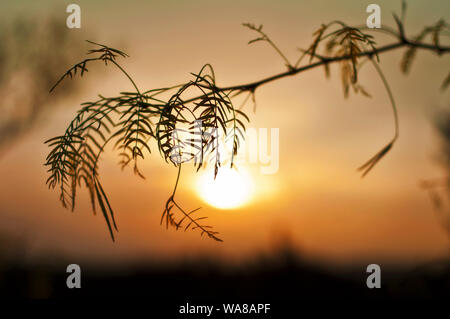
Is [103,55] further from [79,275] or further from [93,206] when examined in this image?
[79,275]

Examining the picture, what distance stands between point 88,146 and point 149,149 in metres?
0.05

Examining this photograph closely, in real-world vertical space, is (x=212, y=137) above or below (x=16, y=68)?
below

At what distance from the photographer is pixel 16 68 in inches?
133

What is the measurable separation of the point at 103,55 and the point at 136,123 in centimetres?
7

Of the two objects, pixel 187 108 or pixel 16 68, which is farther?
pixel 16 68

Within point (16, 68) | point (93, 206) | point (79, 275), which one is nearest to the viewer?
point (93, 206)

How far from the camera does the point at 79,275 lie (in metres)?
0.84

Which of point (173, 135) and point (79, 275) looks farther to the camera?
point (79, 275)
